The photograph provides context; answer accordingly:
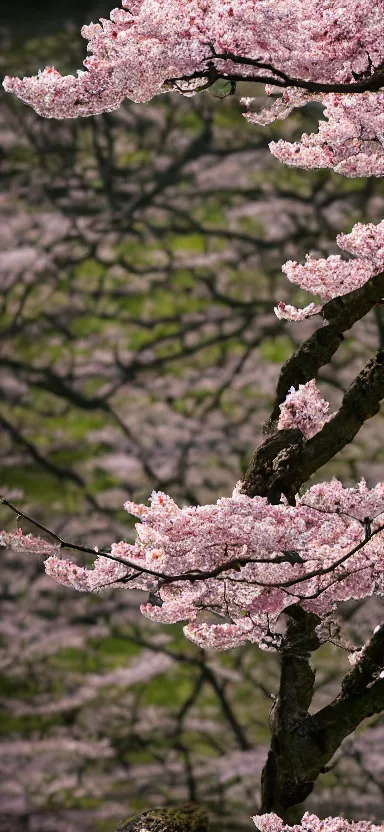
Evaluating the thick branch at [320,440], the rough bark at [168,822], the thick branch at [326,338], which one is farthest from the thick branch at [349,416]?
the rough bark at [168,822]

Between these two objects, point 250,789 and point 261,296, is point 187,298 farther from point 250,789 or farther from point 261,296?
point 250,789

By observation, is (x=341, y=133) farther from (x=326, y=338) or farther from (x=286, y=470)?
(x=286, y=470)

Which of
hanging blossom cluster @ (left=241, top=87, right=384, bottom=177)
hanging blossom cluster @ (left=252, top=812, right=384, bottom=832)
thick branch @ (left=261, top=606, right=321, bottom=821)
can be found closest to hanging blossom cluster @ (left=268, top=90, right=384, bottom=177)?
hanging blossom cluster @ (left=241, top=87, right=384, bottom=177)

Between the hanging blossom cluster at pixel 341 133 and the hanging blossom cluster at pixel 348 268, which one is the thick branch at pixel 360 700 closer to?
the hanging blossom cluster at pixel 348 268

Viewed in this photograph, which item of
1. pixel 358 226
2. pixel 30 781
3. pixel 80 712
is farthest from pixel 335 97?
pixel 30 781

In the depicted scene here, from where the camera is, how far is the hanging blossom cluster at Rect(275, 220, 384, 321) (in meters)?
2.29

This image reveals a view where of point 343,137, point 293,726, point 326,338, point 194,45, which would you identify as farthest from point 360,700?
point 194,45

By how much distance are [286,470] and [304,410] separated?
0.52 feet

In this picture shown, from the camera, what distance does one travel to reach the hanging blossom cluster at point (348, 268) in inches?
90.3

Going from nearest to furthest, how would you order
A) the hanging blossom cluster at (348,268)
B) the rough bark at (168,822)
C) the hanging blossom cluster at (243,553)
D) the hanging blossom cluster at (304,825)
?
the hanging blossom cluster at (243,553) → the hanging blossom cluster at (304,825) → the hanging blossom cluster at (348,268) → the rough bark at (168,822)

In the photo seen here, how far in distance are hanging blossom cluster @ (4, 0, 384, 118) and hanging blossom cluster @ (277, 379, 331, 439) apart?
2.41ft

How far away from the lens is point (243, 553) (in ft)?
6.32

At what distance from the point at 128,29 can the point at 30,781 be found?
3144mm

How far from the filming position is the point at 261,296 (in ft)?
13.8
